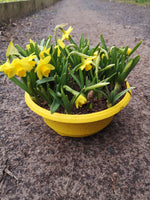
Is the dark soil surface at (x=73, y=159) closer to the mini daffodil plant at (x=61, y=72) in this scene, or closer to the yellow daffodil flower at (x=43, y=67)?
the mini daffodil plant at (x=61, y=72)

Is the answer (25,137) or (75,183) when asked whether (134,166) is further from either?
(25,137)

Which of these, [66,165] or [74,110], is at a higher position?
[74,110]

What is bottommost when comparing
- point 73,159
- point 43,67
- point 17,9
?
point 73,159

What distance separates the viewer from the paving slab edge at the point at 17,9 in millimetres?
3483

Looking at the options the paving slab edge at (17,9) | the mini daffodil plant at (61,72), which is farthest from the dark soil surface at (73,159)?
the paving slab edge at (17,9)

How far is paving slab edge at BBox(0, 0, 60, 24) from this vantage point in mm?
3483

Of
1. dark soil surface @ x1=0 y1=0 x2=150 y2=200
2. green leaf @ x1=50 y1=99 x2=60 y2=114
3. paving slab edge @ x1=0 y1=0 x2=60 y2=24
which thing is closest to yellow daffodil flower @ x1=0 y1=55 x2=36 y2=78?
green leaf @ x1=50 y1=99 x2=60 y2=114

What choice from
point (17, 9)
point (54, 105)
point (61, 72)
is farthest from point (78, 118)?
point (17, 9)

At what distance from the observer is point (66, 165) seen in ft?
3.75

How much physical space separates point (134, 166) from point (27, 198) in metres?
0.68

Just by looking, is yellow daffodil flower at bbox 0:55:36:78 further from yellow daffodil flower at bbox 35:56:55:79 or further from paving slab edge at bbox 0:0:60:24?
paving slab edge at bbox 0:0:60:24

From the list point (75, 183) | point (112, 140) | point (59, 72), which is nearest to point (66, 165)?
point (75, 183)

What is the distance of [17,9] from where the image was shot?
13.7 ft

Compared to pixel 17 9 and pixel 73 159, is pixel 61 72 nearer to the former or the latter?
pixel 73 159
